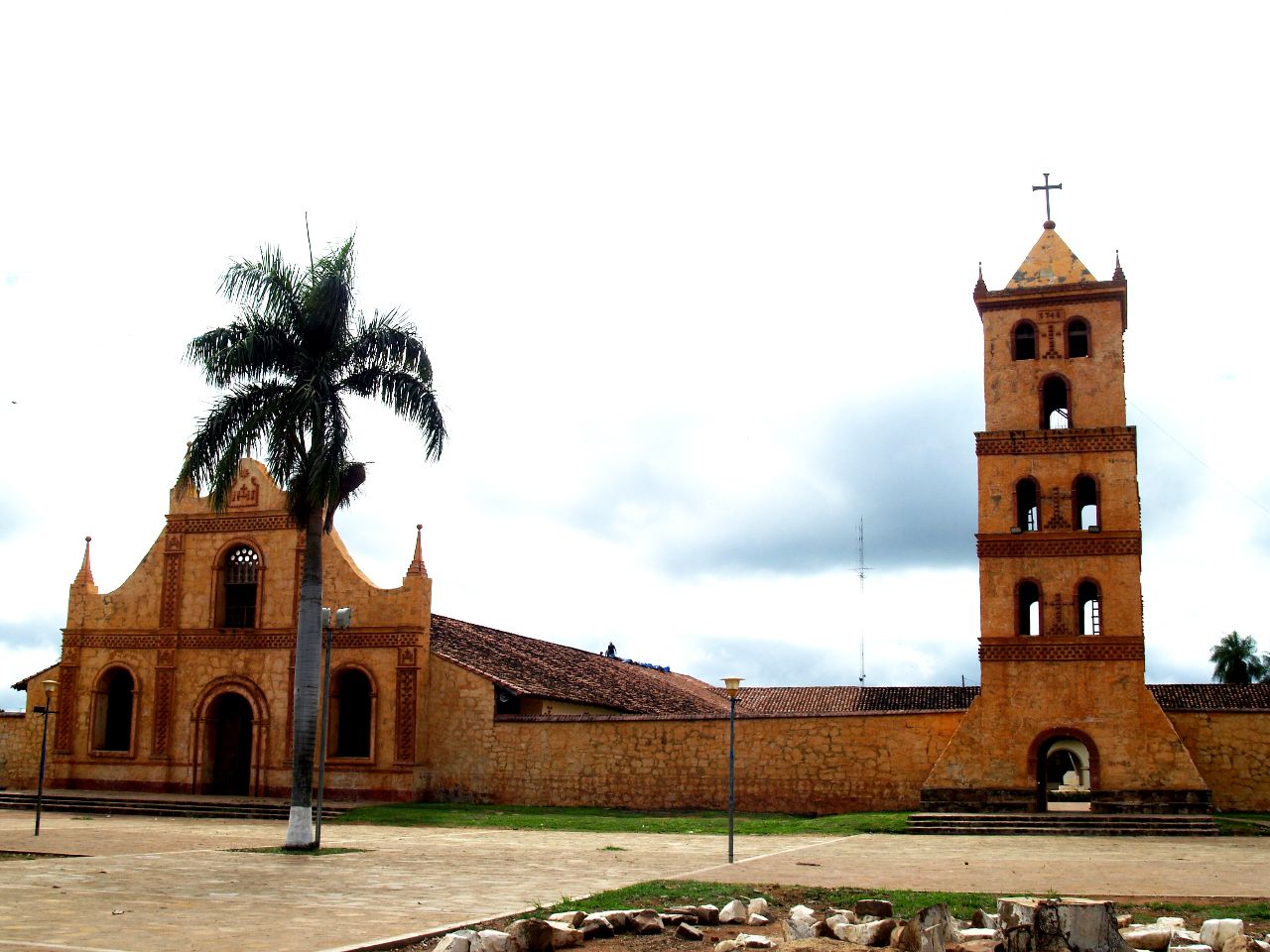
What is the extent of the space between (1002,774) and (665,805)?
7.81 meters

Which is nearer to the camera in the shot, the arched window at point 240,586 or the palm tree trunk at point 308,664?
the palm tree trunk at point 308,664

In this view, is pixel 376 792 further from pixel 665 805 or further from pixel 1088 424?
pixel 1088 424

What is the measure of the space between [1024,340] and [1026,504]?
3.73 meters

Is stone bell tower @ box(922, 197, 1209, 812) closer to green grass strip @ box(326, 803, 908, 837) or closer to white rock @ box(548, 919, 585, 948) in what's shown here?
green grass strip @ box(326, 803, 908, 837)

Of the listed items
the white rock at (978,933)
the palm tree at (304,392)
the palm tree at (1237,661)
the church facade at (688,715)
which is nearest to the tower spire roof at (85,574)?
the church facade at (688,715)

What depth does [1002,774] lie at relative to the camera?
86.3ft

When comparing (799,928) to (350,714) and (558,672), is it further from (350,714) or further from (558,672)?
(558,672)

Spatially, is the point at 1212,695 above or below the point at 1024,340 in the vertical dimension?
below

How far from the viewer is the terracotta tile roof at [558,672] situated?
33.6 m

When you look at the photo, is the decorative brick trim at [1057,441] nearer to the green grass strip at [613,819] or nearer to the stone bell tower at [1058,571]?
the stone bell tower at [1058,571]

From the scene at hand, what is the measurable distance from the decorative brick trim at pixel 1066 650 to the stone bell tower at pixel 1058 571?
2cm

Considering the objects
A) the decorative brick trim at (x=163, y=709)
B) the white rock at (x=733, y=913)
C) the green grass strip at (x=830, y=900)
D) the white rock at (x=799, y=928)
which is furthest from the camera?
the decorative brick trim at (x=163, y=709)

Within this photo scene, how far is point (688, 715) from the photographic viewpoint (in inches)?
1277

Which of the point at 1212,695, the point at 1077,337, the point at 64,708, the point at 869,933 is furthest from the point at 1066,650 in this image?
the point at 64,708
